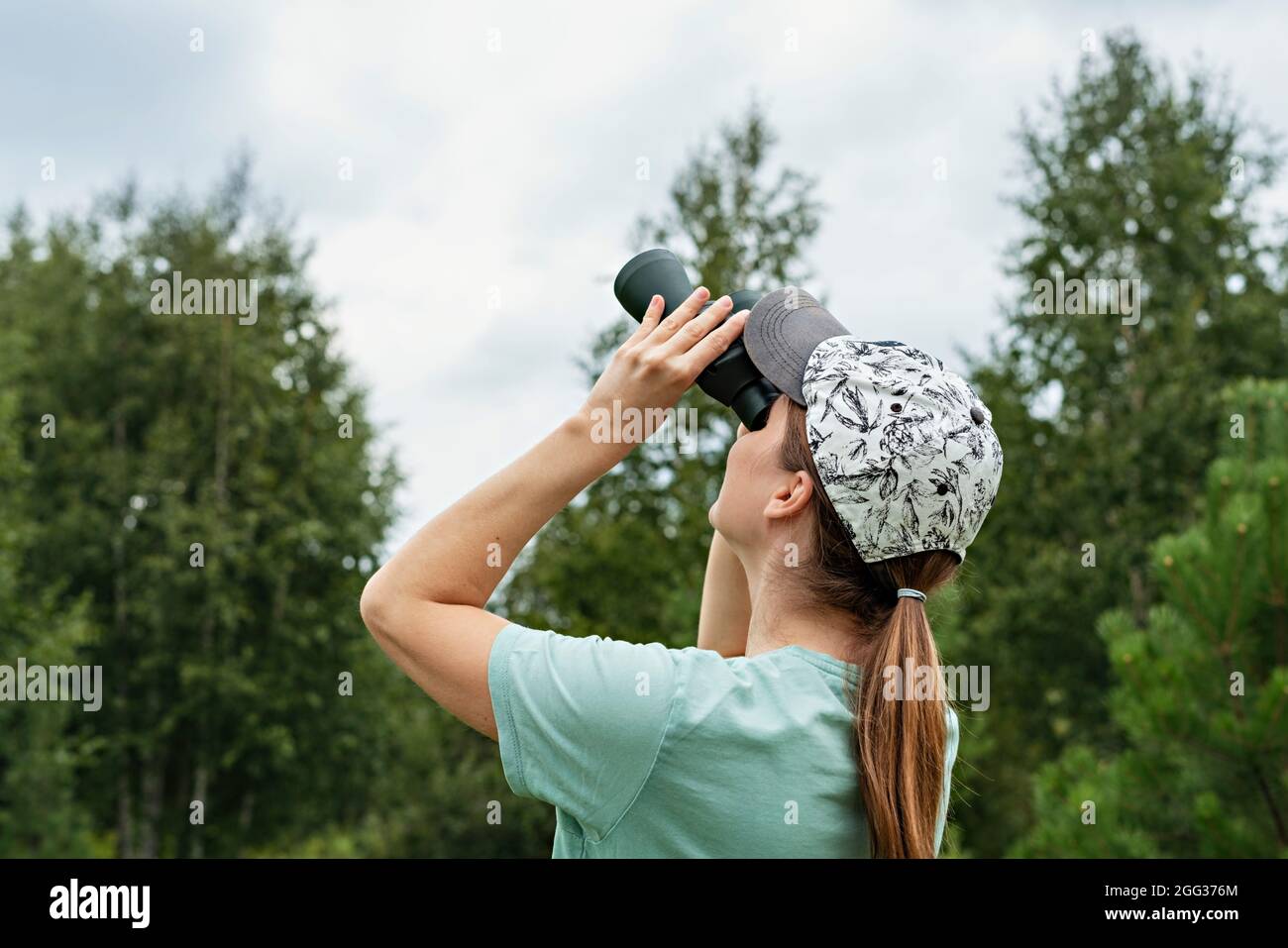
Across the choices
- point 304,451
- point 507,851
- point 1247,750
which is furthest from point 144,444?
point 1247,750

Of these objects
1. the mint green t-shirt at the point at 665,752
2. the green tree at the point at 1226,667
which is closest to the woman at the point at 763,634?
the mint green t-shirt at the point at 665,752

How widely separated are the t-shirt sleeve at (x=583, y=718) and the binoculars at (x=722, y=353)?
1.25 ft

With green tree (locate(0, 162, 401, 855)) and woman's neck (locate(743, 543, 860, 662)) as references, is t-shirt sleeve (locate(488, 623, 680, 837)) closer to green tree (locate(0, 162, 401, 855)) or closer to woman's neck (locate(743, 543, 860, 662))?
woman's neck (locate(743, 543, 860, 662))

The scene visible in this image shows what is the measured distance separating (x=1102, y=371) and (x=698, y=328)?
44.4 ft

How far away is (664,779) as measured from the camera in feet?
4.03

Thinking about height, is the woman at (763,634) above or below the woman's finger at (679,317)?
below

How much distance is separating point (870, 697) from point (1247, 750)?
4783 millimetres

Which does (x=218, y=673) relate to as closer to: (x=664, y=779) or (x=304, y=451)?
(x=304, y=451)

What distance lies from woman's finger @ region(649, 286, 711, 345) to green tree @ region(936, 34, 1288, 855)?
11847mm

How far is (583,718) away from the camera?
1.20 m

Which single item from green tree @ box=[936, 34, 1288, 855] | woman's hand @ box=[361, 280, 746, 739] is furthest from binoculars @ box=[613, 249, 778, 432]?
green tree @ box=[936, 34, 1288, 855]

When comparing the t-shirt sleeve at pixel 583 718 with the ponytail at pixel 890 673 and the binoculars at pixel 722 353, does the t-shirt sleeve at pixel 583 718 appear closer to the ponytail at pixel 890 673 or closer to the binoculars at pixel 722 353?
the ponytail at pixel 890 673

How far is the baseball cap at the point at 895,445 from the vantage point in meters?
1.36
